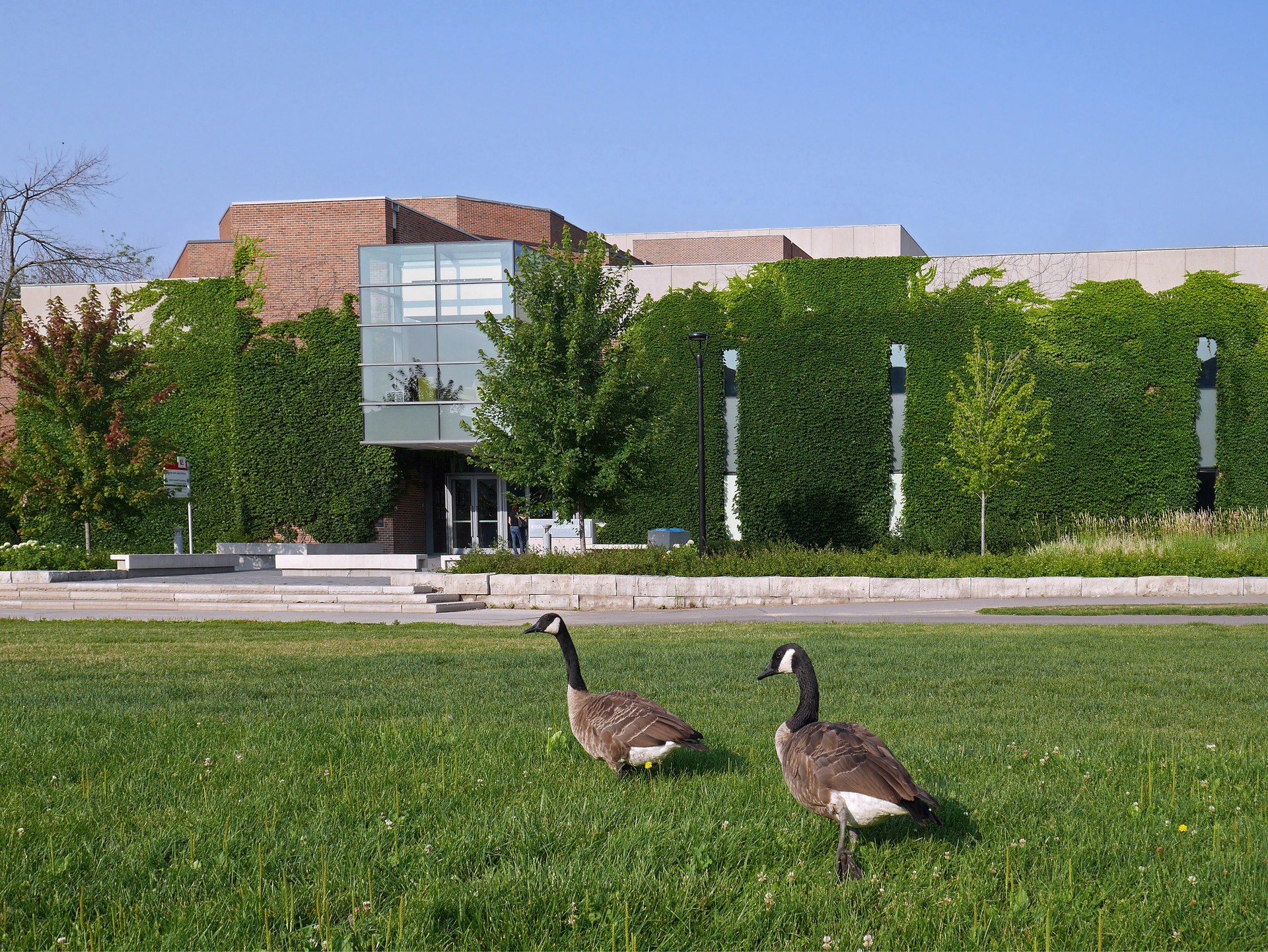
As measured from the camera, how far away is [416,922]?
11.5 ft

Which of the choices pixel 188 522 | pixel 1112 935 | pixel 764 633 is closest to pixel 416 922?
pixel 1112 935

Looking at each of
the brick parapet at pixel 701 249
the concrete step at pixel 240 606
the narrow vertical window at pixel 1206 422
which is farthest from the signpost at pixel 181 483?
the narrow vertical window at pixel 1206 422

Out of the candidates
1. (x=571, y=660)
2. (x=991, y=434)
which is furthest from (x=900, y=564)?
(x=571, y=660)

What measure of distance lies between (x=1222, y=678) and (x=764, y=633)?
6132 mm

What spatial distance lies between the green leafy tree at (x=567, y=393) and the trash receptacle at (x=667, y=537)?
19.0ft

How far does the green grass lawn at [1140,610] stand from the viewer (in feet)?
52.8

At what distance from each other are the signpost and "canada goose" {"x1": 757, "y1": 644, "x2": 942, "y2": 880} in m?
29.3

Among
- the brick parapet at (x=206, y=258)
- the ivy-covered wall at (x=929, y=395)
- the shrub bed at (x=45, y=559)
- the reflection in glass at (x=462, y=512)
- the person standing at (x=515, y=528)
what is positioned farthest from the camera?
the brick parapet at (x=206, y=258)

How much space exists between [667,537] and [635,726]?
78.0 ft

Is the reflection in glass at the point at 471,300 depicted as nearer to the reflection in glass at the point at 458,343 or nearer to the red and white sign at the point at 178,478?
the reflection in glass at the point at 458,343

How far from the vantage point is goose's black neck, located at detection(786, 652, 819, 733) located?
4.63 metres

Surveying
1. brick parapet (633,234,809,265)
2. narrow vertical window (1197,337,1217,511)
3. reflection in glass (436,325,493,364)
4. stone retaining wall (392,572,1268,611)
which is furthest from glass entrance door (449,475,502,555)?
narrow vertical window (1197,337,1217,511)

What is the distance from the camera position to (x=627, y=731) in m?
4.98

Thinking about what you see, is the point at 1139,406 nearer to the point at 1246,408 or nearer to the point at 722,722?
the point at 1246,408
